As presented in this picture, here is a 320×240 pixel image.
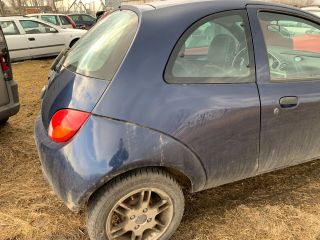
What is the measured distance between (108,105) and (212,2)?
109 cm

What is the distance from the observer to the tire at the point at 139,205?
2.33 m

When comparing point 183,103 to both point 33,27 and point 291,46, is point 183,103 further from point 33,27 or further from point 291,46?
point 33,27

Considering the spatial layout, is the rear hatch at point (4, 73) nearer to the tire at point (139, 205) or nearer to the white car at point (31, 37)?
the tire at point (139, 205)

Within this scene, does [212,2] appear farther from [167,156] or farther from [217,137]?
[167,156]

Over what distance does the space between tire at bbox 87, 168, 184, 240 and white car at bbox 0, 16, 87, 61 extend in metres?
8.66

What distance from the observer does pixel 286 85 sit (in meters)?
2.72

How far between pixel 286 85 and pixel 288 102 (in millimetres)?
127

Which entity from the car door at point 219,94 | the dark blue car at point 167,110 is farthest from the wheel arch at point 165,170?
the car door at point 219,94

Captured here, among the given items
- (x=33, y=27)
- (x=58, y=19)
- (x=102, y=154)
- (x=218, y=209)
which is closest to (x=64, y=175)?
(x=102, y=154)

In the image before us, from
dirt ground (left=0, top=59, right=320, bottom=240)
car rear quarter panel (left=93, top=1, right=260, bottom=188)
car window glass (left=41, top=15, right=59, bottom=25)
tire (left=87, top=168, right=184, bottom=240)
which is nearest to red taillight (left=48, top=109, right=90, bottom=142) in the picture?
car rear quarter panel (left=93, top=1, right=260, bottom=188)

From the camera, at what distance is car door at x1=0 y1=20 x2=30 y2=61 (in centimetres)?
1065

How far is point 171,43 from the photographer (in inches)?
94.1

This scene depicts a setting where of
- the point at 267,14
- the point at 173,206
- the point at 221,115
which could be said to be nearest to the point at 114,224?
the point at 173,206

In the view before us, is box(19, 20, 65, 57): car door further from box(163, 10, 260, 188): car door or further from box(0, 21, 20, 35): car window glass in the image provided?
box(163, 10, 260, 188): car door
